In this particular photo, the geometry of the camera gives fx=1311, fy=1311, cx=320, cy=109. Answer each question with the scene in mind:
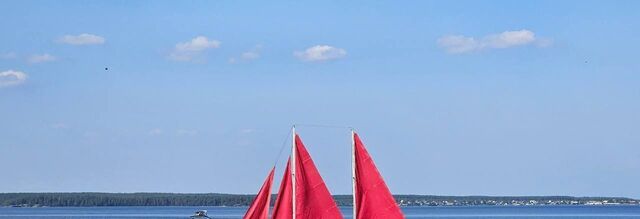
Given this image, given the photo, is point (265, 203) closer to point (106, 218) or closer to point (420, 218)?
point (420, 218)

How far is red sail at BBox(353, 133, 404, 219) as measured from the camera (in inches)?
1610

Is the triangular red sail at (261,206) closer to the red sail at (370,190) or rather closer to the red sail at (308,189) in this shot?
the red sail at (308,189)

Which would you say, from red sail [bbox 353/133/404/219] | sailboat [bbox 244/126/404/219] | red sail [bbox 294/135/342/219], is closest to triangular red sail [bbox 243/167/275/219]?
sailboat [bbox 244/126/404/219]

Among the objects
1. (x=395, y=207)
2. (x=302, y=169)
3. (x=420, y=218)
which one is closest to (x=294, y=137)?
(x=302, y=169)

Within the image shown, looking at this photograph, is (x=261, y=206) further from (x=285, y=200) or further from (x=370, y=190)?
(x=370, y=190)

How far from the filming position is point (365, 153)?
40.9m

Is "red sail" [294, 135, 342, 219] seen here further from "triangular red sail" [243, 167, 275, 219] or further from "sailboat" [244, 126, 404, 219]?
"triangular red sail" [243, 167, 275, 219]

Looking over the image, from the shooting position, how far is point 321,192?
4075cm

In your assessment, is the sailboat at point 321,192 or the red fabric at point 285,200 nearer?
the sailboat at point 321,192

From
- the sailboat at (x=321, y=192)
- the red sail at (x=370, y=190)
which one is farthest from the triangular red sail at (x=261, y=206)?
the red sail at (x=370, y=190)

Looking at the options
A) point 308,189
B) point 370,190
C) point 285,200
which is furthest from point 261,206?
point 370,190

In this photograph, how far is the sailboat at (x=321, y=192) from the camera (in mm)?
40750

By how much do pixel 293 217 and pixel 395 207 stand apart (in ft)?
10.6

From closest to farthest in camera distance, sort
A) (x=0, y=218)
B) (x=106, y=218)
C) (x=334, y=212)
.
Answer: (x=334, y=212) < (x=0, y=218) < (x=106, y=218)
